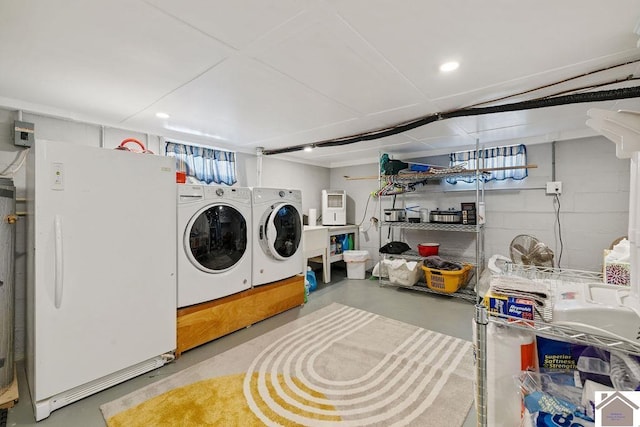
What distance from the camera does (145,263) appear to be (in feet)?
6.35

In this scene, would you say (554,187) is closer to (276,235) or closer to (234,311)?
(276,235)

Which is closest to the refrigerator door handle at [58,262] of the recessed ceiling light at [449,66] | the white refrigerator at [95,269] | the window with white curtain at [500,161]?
the white refrigerator at [95,269]

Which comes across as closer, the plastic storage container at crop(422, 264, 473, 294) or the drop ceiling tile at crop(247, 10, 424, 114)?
the drop ceiling tile at crop(247, 10, 424, 114)

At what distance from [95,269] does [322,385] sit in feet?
5.47

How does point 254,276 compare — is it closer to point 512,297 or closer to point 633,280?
point 512,297

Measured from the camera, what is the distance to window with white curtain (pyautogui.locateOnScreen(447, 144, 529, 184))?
3361 mm

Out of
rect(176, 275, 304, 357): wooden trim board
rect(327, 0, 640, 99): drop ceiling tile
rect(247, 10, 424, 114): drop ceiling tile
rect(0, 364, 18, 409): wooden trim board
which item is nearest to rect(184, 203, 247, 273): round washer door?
rect(176, 275, 304, 357): wooden trim board

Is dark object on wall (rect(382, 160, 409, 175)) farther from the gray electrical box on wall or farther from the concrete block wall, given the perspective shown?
the gray electrical box on wall

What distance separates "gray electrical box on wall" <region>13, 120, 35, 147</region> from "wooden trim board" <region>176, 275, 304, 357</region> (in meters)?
1.81

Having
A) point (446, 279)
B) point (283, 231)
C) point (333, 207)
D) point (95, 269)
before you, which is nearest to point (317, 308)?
point (283, 231)

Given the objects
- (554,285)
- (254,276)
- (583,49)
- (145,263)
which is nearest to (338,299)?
→ (254,276)

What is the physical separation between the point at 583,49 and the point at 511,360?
1.65 metres

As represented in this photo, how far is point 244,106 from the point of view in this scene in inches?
87.5

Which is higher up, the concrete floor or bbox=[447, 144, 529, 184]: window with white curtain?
bbox=[447, 144, 529, 184]: window with white curtain
